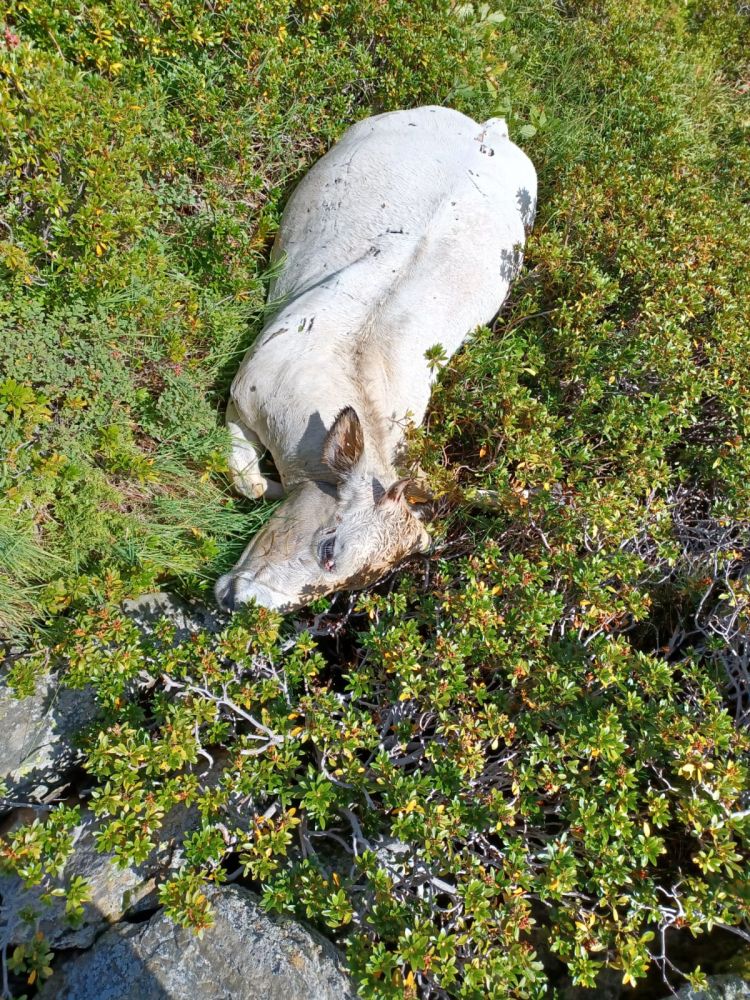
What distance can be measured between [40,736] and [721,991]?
3.92 meters

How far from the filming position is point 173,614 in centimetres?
452

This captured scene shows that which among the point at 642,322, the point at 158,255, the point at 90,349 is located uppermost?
the point at 158,255

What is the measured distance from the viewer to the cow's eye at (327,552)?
4.33m

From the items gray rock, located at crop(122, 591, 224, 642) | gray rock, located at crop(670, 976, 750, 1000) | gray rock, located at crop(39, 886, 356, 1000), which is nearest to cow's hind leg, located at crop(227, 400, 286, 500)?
gray rock, located at crop(122, 591, 224, 642)

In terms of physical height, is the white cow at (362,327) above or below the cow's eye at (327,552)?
above

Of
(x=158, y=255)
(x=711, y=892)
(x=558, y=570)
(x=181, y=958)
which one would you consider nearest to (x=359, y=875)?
(x=181, y=958)

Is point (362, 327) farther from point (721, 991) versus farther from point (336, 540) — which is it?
point (721, 991)

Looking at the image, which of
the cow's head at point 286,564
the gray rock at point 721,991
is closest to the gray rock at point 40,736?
the cow's head at point 286,564

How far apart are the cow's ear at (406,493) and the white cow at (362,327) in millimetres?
13

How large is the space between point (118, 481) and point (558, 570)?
3.10m

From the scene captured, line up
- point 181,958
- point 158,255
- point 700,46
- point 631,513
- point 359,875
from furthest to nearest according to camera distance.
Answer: point 700,46
point 158,255
point 631,513
point 359,875
point 181,958

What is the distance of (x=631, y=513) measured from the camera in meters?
4.50

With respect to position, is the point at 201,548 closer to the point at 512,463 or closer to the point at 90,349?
the point at 90,349

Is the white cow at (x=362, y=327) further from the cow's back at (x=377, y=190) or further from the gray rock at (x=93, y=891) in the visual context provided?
the gray rock at (x=93, y=891)
